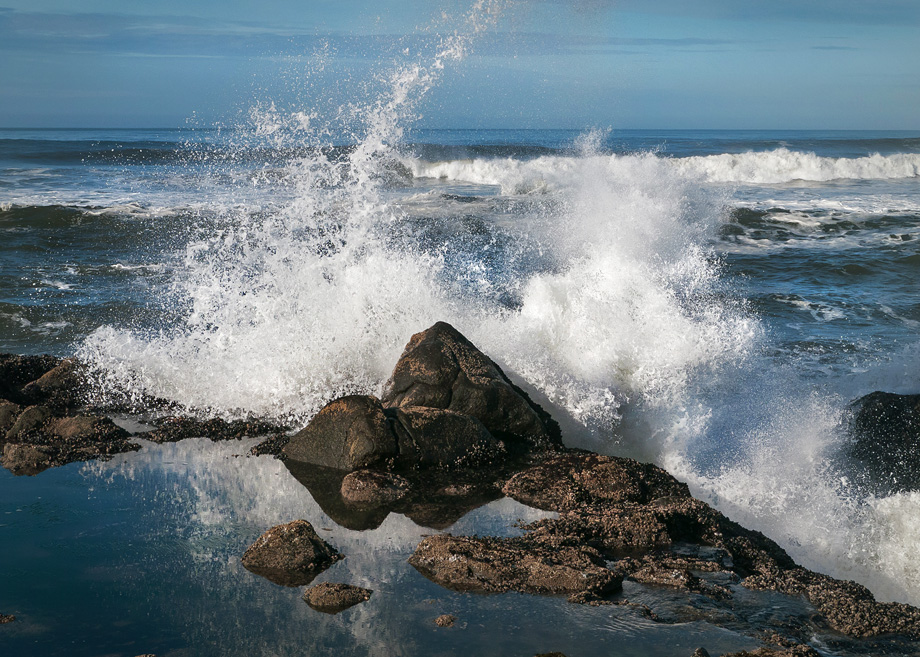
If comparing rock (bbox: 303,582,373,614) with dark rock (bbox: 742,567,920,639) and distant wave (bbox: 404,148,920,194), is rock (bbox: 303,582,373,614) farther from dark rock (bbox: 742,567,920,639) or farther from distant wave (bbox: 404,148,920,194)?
distant wave (bbox: 404,148,920,194)

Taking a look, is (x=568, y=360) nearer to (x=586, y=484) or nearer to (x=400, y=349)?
(x=400, y=349)

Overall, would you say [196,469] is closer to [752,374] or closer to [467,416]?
[467,416]

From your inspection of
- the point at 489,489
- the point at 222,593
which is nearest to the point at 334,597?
the point at 222,593

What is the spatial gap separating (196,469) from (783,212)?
18.3 m

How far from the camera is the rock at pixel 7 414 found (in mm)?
5656

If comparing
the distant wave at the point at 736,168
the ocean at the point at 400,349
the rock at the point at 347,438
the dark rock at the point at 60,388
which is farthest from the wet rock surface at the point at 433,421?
the distant wave at the point at 736,168

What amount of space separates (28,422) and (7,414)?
10.3 inches

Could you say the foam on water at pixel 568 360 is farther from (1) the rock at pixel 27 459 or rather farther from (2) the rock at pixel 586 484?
(1) the rock at pixel 27 459

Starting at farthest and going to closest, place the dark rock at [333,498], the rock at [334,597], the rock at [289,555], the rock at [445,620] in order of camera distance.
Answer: the dark rock at [333,498] → the rock at [289,555] → the rock at [334,597] → the rock at [445,620]

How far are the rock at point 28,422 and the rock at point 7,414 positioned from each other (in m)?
0.07

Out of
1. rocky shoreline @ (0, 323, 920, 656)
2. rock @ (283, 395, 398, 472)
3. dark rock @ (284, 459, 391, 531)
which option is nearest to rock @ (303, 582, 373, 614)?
rocky shoreline @ (0, 323, 920, 656)

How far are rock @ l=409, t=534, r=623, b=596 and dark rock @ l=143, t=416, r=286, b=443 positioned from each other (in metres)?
2.26

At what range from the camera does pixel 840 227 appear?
18.4m

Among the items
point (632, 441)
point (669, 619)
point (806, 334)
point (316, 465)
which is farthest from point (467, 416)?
point (806, 334)
